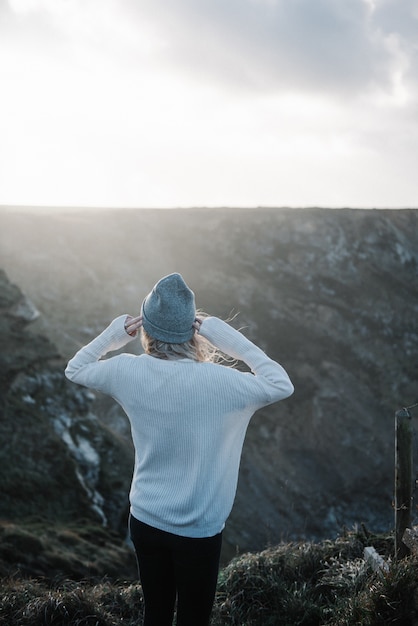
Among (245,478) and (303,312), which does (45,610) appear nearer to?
(245,478)

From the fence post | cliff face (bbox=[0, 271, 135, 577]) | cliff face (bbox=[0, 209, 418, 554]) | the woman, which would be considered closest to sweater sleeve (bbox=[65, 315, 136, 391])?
the woman

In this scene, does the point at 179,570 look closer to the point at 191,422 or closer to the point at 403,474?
the point at 191,422

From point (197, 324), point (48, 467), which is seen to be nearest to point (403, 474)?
point (197, 324)

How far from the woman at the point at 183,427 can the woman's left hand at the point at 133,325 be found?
142 mm

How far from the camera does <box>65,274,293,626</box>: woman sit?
7.67 ft

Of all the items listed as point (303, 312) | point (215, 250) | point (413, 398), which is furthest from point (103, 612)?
point (215, 250)

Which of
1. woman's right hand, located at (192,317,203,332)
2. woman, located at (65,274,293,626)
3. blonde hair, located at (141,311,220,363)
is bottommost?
woman, located at (65,274,293,626)

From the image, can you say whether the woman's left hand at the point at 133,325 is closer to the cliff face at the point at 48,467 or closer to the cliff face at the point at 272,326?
the cliff face at the point at 48,467

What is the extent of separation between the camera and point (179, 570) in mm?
2443

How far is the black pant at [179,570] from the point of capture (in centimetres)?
241

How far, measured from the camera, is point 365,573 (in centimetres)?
464

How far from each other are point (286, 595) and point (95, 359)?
3.08 metres

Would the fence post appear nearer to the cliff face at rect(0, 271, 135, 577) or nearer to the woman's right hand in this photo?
the woman's right hand

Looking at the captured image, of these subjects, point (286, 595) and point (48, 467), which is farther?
point (48, 467)
